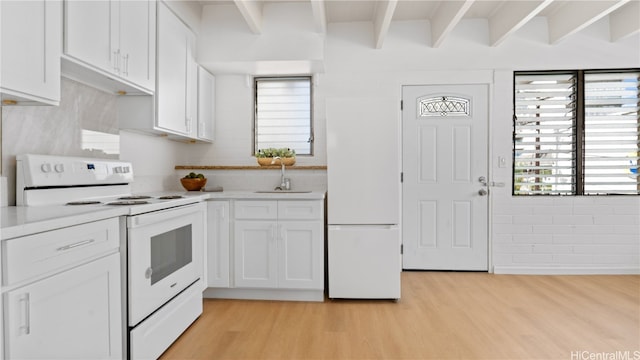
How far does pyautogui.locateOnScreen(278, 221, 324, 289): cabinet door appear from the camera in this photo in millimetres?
2717

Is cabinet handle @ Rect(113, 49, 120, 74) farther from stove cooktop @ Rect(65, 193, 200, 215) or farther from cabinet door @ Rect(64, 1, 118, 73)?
stove cooktop @ Rect(65, 193, 200, 215)

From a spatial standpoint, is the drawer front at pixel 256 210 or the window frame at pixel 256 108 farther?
the window frame at pixel 256 108

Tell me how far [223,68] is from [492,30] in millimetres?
2734

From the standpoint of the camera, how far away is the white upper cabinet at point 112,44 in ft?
5.36

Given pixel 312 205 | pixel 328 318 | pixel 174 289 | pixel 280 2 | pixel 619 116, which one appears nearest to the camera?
pixel 174 289

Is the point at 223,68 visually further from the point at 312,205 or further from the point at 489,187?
the point at 489,187

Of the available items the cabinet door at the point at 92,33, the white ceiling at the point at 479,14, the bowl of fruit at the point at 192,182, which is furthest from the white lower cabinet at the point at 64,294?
the white ceiling at the point at 479,14

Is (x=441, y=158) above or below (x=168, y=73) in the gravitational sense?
below

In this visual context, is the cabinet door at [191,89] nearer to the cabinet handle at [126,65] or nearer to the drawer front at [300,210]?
the cabinet handle at [126,65]

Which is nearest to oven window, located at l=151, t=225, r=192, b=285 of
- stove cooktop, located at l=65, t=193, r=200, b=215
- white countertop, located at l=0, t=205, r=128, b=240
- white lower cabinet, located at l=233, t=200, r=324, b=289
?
stove cooktop, located at l=65, t=193, r=200, b=215

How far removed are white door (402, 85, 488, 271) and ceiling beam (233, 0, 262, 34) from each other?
162 cm

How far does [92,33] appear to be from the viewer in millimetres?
1725

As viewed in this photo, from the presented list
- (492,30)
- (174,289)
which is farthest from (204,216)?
(492,30)

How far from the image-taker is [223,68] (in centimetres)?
326
